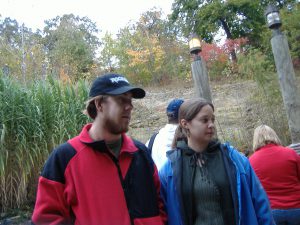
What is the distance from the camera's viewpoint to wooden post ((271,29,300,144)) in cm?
493

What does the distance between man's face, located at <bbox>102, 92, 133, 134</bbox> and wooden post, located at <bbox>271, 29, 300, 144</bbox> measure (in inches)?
140

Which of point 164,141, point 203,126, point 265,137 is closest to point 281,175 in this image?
point 265,137

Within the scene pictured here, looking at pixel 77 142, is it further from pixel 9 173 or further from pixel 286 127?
pixel 286 127

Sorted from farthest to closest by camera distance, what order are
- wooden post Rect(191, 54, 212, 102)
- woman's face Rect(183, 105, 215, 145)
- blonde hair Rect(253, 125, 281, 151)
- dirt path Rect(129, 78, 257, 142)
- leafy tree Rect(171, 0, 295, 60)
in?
leafy tree Rect(171, 0, 295, 60)
dirt path Rect(129, 78, 257, 142)
wooden post Rect(191, 54, 212, 102)
blonde hair Rect(253, 125, 281, 151)
woman's face Rect(183, 105, 215, 145)

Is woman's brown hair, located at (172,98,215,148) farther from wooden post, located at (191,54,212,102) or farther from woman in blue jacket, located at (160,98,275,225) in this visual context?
wooden post, located at (191,54,212,102)

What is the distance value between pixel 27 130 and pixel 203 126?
3.63 m

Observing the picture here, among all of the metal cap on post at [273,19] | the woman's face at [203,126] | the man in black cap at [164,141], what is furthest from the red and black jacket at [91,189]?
the metal cap on post at [273,19]

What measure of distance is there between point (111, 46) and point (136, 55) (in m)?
3.49

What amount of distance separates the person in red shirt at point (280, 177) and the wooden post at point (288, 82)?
1.60 meters

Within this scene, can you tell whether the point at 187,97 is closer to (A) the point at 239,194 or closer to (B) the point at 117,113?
(A) the point at 239,194

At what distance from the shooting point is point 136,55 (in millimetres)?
22062

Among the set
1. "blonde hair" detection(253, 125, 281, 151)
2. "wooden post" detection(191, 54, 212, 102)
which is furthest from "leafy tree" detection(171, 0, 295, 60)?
"blonde hair" detection(253, 125, 281, 151)

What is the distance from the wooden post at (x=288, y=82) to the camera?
194 inches

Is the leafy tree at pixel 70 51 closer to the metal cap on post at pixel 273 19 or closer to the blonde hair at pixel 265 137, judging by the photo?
the metal cap on post at pixel 273 19
